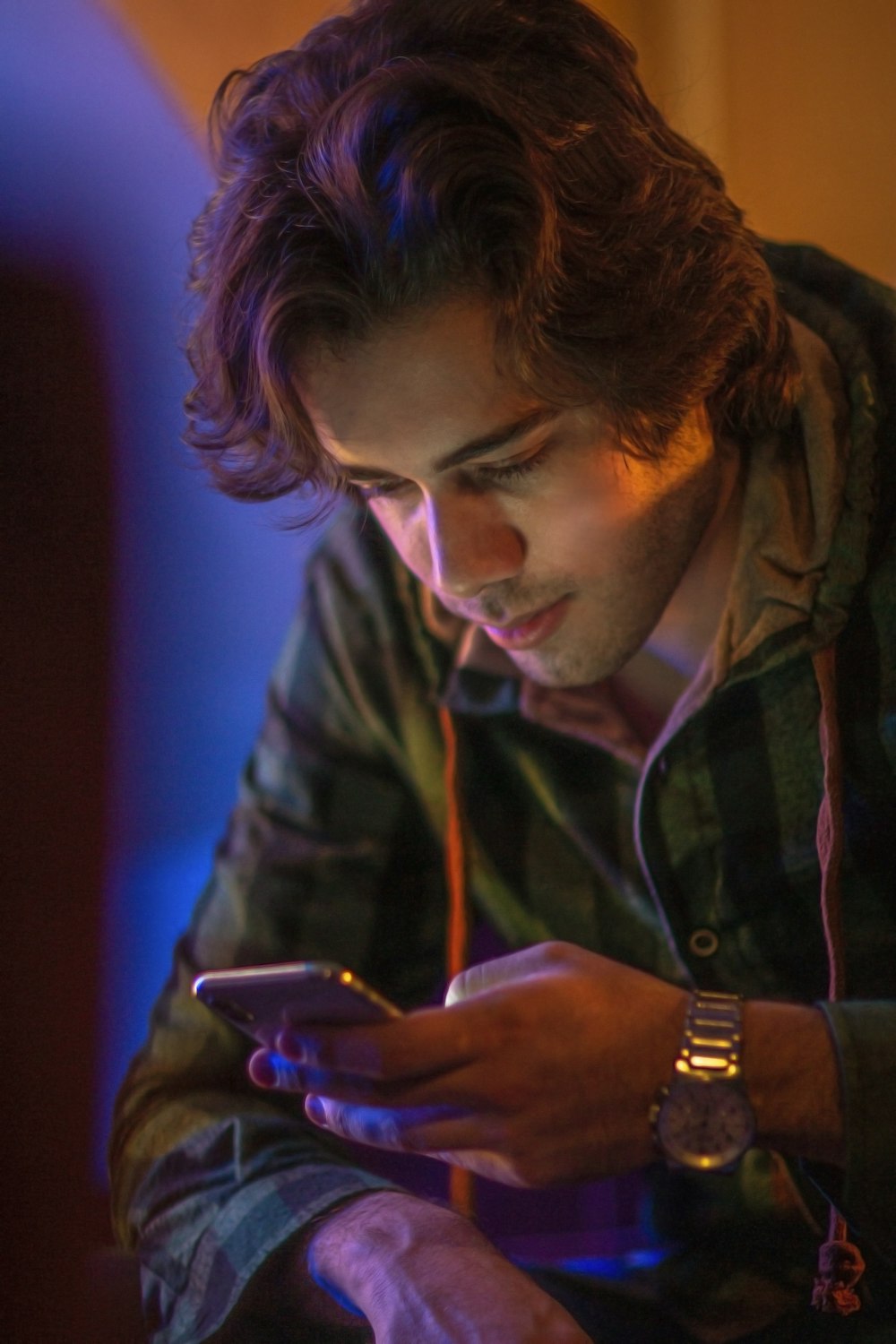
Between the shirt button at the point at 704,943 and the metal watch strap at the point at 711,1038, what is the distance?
218 mm

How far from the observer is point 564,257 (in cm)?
86

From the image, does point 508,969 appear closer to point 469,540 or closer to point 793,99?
point 469,540

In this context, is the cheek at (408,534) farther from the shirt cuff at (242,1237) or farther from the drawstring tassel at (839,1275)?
the drawstring tassel at (839,1275)

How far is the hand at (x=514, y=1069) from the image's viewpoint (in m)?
0.68

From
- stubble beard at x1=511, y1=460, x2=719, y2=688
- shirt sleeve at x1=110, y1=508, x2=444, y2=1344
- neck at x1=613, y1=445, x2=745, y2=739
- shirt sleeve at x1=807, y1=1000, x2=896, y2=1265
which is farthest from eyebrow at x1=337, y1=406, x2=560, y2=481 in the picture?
shirt sleeve at x1=807, y1=1000, x2=896, y2=1265

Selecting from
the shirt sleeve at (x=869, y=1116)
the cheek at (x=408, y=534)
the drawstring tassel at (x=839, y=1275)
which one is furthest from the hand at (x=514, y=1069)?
the cheek at (x=408, y=534)

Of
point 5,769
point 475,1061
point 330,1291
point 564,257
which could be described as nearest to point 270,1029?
point 475,1061

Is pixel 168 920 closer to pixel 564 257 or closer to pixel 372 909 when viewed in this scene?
pixel 372 909

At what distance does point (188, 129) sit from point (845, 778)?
33.6 inches

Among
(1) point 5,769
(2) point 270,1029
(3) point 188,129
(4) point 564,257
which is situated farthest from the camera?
(3) point 188,129

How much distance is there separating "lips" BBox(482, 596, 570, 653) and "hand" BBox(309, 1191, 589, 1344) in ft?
1.47

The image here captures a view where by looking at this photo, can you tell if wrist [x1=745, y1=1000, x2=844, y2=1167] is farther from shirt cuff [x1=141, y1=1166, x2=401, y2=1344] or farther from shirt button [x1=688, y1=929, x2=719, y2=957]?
shirt cuff [x1=141, y1=1166, x2=401, y2=1344]

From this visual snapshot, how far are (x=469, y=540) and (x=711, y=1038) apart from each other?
0.39m

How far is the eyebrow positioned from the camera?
0.85 metres
